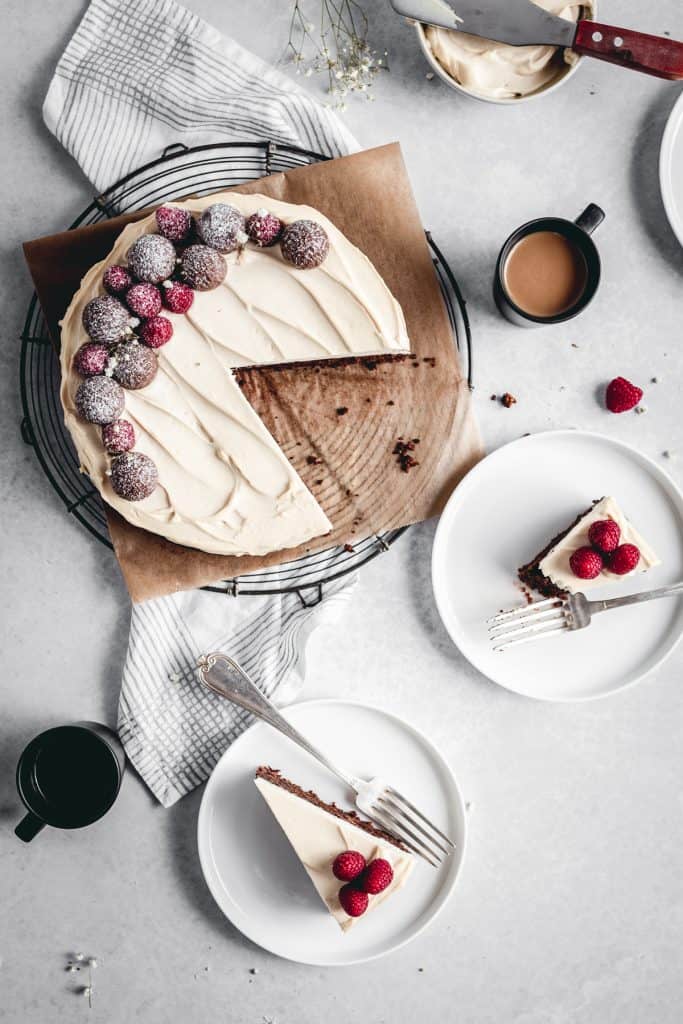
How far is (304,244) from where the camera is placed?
2.55 m

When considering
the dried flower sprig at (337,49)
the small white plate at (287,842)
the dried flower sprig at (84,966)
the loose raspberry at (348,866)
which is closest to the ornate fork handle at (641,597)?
the small white plate at (287,842)

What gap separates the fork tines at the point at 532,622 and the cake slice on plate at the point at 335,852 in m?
0.85

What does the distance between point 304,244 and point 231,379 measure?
0.51m

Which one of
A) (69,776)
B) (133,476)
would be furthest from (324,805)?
(133,476)

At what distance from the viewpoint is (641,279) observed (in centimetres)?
299

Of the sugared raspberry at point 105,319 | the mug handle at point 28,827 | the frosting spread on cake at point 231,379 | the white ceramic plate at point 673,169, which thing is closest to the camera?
the sugared raspberry at point 105,319

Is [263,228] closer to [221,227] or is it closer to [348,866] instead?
[221,227]

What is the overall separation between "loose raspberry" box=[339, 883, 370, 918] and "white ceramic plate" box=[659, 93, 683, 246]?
2635 mm

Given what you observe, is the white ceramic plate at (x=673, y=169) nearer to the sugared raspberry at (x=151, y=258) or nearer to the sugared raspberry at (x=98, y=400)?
the sugared raspberry at (x=151, y=258)

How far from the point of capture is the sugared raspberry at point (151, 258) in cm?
249

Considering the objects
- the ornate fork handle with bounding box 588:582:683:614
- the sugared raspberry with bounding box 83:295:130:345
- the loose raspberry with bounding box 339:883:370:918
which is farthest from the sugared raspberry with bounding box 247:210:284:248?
the loose raspberry with bounding box 339:883:370:918

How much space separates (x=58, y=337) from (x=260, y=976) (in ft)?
8.44

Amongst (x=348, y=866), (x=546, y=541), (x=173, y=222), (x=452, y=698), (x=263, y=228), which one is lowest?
(x=348, y=866)

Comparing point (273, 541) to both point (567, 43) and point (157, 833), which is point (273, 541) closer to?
point (157, 833)
